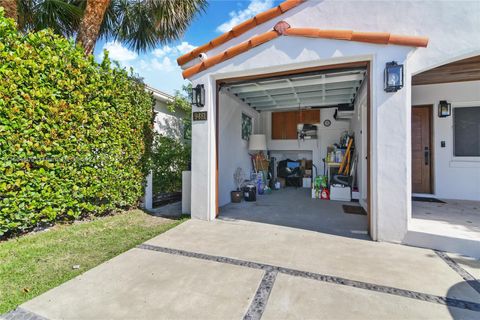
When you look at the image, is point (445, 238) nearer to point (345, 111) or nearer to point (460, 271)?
point (460, 271)

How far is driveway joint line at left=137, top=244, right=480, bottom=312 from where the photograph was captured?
198 cm

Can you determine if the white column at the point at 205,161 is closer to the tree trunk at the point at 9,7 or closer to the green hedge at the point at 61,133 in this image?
the green hedge at the point at 61,133

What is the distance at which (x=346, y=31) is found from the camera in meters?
3.43

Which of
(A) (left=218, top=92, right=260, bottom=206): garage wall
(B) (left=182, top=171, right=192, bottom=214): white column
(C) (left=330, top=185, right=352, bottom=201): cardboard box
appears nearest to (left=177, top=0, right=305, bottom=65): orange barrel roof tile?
(A) (left=218, top=92, right=260, bottom=206): garage wall

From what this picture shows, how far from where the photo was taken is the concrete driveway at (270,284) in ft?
6.13

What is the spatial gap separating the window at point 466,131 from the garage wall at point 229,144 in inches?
212

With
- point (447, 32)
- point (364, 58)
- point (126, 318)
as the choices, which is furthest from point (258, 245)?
point (447, 32)

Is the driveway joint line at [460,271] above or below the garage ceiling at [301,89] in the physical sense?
below

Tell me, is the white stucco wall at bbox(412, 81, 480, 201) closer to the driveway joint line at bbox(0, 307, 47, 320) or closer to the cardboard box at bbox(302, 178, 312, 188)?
the cardboard box at bbox(302, 178, 312, 188)

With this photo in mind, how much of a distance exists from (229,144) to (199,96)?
2188 mm

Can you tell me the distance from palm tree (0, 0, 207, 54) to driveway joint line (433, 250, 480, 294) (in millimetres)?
7275

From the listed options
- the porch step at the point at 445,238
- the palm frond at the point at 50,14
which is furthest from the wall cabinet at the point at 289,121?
the palm frond at the point at 50,14

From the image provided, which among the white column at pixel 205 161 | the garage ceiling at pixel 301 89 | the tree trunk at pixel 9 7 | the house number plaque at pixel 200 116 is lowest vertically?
the white column at pixel 205 161

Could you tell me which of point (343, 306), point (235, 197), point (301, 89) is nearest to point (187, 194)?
point (235, 197)
